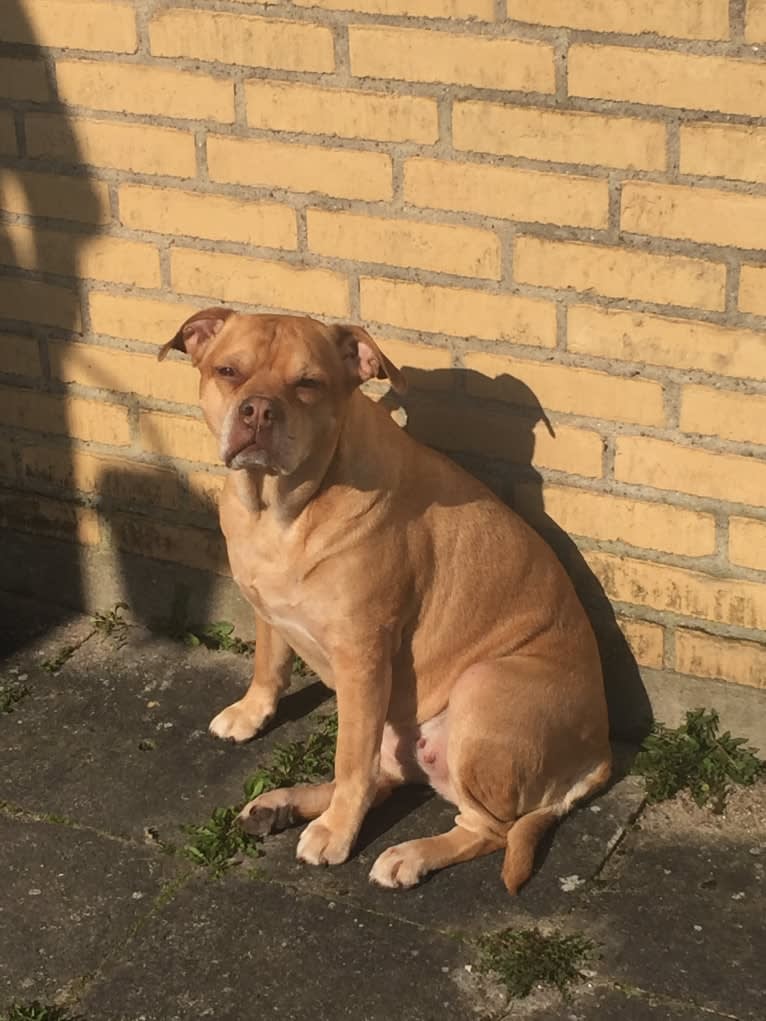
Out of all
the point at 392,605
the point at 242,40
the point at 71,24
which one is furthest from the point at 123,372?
the point at 392,605

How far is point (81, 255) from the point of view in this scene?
5469 mm

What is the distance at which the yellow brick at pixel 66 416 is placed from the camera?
5691mm

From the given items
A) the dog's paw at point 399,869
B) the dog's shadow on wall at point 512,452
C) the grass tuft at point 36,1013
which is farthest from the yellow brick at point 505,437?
the grass tuft at point 36,1013

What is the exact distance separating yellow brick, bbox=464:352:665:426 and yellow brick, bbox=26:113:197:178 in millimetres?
1149

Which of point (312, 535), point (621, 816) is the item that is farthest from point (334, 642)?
point (621, 816)

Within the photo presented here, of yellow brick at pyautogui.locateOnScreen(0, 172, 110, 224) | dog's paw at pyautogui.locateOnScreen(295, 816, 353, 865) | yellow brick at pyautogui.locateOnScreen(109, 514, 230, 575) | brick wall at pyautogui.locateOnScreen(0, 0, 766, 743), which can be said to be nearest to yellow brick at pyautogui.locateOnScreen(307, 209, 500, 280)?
brick wall at pyautogui.locateOnScreen(0, 0, 766, 743)

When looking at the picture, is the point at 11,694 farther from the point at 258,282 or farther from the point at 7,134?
the point at 7,134

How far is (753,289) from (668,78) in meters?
0.61

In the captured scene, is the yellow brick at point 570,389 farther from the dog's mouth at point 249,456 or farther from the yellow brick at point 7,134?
the yellow brick at point 7,134

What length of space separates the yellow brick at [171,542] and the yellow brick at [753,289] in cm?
207

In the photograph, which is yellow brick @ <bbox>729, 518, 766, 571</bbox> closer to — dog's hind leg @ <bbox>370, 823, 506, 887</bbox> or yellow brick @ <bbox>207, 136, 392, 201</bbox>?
dog's hind leg @ <bbox>370, 823, 506, 887</bbox>

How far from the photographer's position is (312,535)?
4.59 m

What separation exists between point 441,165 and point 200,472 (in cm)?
147

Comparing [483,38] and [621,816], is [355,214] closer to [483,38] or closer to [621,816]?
[483,38]
